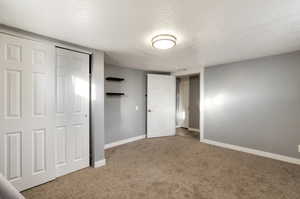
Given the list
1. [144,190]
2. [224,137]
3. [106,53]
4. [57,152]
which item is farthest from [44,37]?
[224,137]

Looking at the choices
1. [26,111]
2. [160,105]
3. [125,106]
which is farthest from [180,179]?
[160,105]

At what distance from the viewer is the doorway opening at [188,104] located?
6016 mm

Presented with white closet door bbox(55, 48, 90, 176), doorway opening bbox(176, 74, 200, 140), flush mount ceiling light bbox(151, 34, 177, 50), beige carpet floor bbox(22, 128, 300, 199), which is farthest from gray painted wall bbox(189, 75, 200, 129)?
white closet door bbox(55, 48, 90, 176)

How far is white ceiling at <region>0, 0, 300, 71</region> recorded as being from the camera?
4.78ft

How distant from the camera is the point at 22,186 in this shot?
1979mm

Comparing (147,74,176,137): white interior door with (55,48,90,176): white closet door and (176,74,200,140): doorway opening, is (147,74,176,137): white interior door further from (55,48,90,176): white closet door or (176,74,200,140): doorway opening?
(55,48,90,176): white closet door

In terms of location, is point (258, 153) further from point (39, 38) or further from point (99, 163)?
point (39, 38)

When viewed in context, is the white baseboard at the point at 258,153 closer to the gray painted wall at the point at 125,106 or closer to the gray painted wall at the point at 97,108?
the gray painted wall at the point at 125,106

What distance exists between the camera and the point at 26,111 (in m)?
2.01

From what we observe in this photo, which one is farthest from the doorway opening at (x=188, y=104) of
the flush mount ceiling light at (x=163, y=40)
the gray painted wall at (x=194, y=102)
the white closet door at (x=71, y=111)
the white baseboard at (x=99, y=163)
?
the white closet door at (x=71, y=111)

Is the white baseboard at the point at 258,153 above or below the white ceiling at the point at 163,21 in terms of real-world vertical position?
below

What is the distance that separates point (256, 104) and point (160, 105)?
8.58ft

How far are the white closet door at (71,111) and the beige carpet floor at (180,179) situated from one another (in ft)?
0.87

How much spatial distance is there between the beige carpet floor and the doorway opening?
2.71 metres
